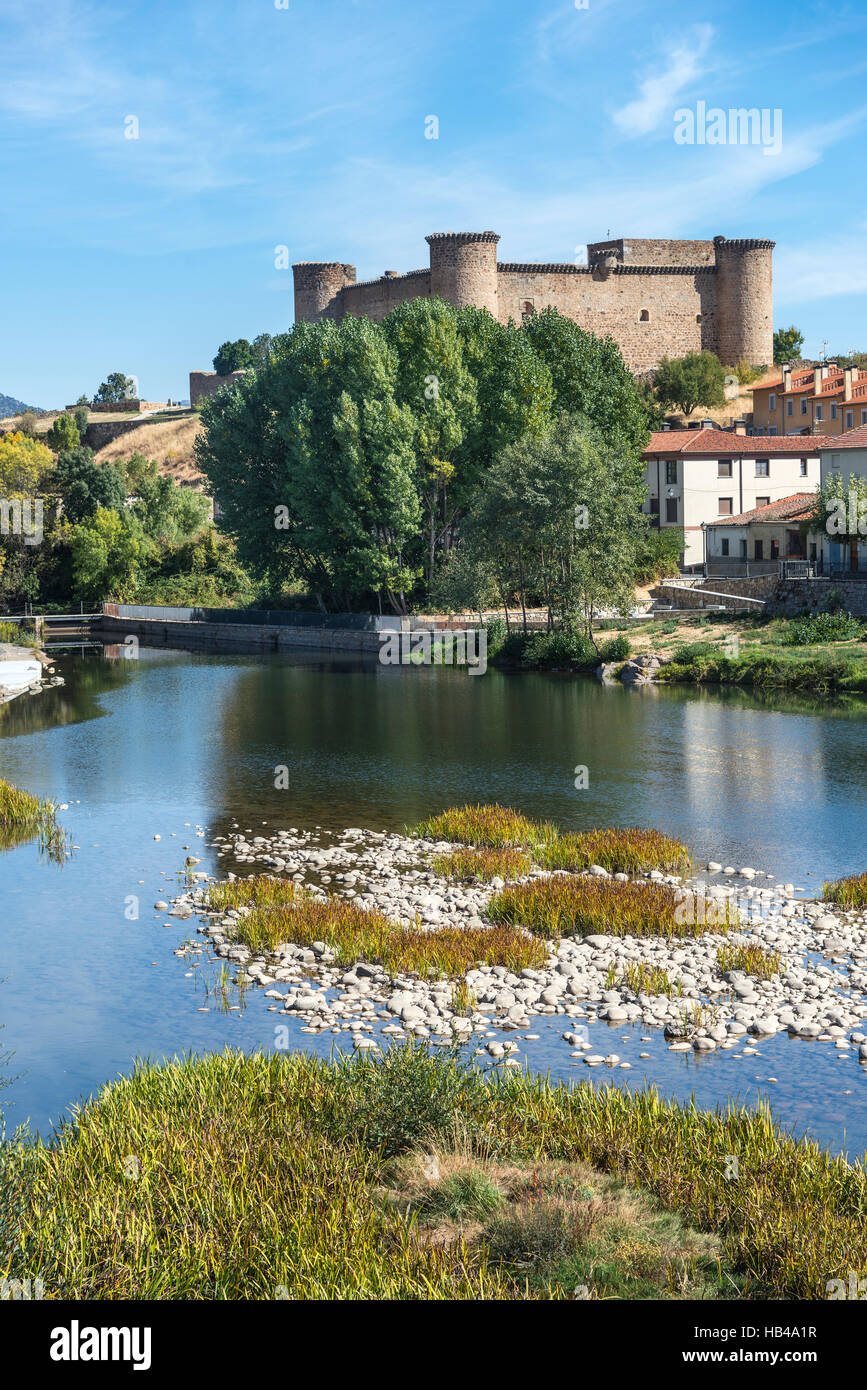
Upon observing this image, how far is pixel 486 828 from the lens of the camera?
21625 millimetres

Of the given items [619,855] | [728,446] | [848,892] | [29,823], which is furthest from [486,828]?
[728,446]

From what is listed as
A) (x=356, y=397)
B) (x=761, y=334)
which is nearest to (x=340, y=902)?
(x=356, y=397)

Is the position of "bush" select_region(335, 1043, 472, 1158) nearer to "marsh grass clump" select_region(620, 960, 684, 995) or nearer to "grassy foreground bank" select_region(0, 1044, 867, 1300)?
"grassy foreground bank" select_region(0, 1044, 867, 1300)

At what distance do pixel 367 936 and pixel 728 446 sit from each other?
179 feet

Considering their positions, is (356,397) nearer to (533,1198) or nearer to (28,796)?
(28,796)

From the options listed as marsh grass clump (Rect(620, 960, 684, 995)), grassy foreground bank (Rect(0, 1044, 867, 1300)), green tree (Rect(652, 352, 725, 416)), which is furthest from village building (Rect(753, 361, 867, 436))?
grassy foreground bank (Rect(0, 1044, 867, 1300))

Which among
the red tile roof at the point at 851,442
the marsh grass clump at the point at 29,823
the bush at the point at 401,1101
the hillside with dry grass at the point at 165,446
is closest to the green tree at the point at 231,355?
the hillside with dry grass at the point at 165,446

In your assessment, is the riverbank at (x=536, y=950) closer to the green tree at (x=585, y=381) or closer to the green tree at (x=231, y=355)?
the green tree at (x=585, y=381)

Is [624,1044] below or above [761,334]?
below

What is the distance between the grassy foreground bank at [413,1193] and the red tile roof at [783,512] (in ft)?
155

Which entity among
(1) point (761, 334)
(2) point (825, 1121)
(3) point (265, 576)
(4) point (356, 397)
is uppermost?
(1) point (761, 334)

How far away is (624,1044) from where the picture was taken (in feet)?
41.8

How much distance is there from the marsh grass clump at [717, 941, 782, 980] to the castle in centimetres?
8090
